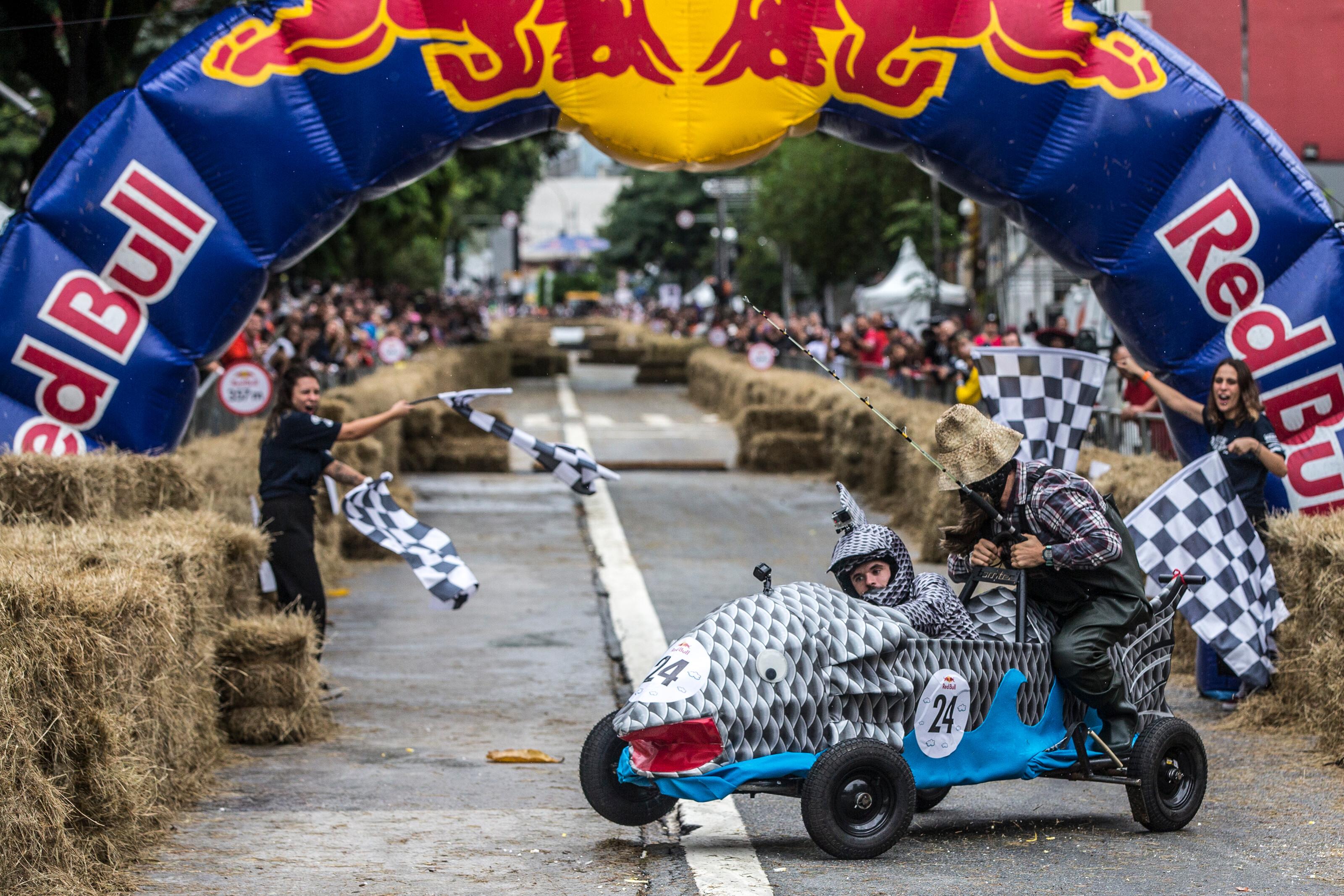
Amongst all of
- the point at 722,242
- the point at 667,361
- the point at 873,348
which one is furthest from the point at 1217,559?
the point at 722,242

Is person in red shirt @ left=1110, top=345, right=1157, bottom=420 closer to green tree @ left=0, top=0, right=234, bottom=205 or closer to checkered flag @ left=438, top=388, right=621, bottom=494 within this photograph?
checkered flag @ left=438, top=388, right=621, bottom=494

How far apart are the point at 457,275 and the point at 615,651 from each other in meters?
77.6

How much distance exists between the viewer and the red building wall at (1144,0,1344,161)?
60.5ft

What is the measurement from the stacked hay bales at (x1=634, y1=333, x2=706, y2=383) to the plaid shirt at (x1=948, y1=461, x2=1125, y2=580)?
38.5 metres

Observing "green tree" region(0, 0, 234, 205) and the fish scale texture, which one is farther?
"green tree" region(0, 0, 234, 205)

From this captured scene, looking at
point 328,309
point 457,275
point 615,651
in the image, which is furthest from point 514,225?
point 615,651

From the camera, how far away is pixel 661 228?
101750 millimetres

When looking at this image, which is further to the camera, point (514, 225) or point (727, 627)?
point (514, 225)

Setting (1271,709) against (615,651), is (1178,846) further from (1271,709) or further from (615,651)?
(615,651)

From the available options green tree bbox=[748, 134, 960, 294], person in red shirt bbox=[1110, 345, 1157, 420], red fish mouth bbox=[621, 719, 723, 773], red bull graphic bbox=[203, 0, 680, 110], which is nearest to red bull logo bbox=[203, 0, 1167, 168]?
red bull graphic bbox=[203, 0, 680, 110]

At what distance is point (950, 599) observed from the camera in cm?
639

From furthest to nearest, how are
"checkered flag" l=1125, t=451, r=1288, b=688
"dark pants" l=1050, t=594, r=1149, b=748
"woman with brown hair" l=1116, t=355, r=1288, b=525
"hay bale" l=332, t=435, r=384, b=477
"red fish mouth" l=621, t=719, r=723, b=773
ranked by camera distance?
"hay bale" l=332, t=435, r=384, b=477 < "woman with brown hair" l=1116, t=355, r=1288, b=525 < "checkered flag" l=1125, t=451, r=1288, b=688 < "dark pants" l=1050, t=594, r=1149, b=748 < "red fish mouth" l=621, t=719, r=723, b=773

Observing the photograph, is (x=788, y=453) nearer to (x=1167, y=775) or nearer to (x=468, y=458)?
(x=468, y=458)

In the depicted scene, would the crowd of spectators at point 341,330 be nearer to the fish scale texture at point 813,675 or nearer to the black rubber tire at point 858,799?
the fish scale texture at point 813,675
